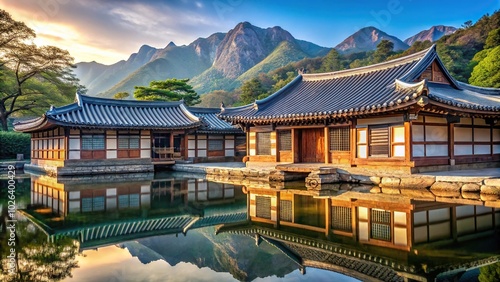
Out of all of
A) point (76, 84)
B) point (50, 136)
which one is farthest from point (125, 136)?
point (76, 84)

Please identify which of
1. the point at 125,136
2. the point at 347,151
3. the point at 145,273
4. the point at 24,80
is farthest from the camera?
the point at 24,80

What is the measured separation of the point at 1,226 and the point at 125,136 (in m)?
17.5

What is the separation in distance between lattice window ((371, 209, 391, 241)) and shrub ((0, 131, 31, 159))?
3472cm

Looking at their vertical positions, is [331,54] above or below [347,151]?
above

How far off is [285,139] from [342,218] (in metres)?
12.1

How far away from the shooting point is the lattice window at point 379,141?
16266mm

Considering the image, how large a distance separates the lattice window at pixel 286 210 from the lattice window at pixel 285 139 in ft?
29.9

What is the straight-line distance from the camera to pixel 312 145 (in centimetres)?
2033

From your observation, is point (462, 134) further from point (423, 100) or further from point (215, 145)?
point (215, 145)

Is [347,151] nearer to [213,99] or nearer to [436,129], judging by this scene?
[436,129]

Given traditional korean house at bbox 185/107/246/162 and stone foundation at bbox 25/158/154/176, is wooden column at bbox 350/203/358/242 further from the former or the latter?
traditional korean house at bbox 185/107/246/162

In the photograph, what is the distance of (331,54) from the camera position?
251ft

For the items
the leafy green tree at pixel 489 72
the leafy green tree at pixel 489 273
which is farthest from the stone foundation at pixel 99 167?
the leafy green tree at pixel 489 72

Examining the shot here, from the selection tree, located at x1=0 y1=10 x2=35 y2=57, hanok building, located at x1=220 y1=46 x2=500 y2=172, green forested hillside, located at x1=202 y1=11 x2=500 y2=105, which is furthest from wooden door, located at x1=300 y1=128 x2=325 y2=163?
tree, located at x1=0 y1=10 x2=35 y2=57
